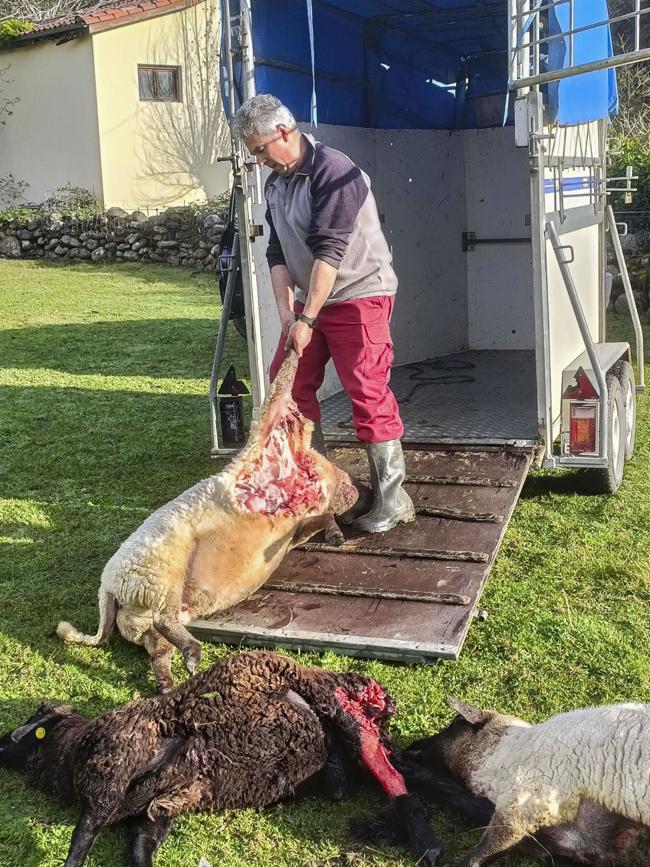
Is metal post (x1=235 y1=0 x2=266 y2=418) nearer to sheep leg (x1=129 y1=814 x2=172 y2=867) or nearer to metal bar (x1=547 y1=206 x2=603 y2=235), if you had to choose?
metal bar (x1=547 y1=206 x2=603 y2=235)

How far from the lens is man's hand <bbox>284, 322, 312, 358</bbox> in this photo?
488 cm

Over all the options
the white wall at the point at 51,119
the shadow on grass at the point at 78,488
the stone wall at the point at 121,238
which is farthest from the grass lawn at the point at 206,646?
the white wall at the point at 51,119

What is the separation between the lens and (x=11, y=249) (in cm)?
2227

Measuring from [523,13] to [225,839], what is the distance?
4574 mm

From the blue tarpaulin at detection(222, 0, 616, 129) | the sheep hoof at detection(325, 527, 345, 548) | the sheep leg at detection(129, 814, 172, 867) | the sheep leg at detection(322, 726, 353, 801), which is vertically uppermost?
the blue tarpaulin at detection(222, 0, 616, 129)

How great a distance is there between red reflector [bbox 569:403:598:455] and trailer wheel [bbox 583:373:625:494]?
1.08ft

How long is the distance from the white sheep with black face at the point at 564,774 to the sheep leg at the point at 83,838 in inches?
47.8

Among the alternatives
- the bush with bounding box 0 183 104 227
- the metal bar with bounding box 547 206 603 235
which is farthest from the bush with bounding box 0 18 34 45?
the metal bar with bounding box 547 206 603 235

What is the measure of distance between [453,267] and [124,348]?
194 inches

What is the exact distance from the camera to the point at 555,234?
5652 millimetres

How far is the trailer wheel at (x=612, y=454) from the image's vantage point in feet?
20.4

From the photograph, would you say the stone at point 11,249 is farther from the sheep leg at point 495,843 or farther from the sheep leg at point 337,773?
the sheep leg at point 495,843

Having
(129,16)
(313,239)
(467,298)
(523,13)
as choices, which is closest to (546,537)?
(313,239)

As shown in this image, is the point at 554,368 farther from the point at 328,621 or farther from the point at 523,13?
the point at 328,621
